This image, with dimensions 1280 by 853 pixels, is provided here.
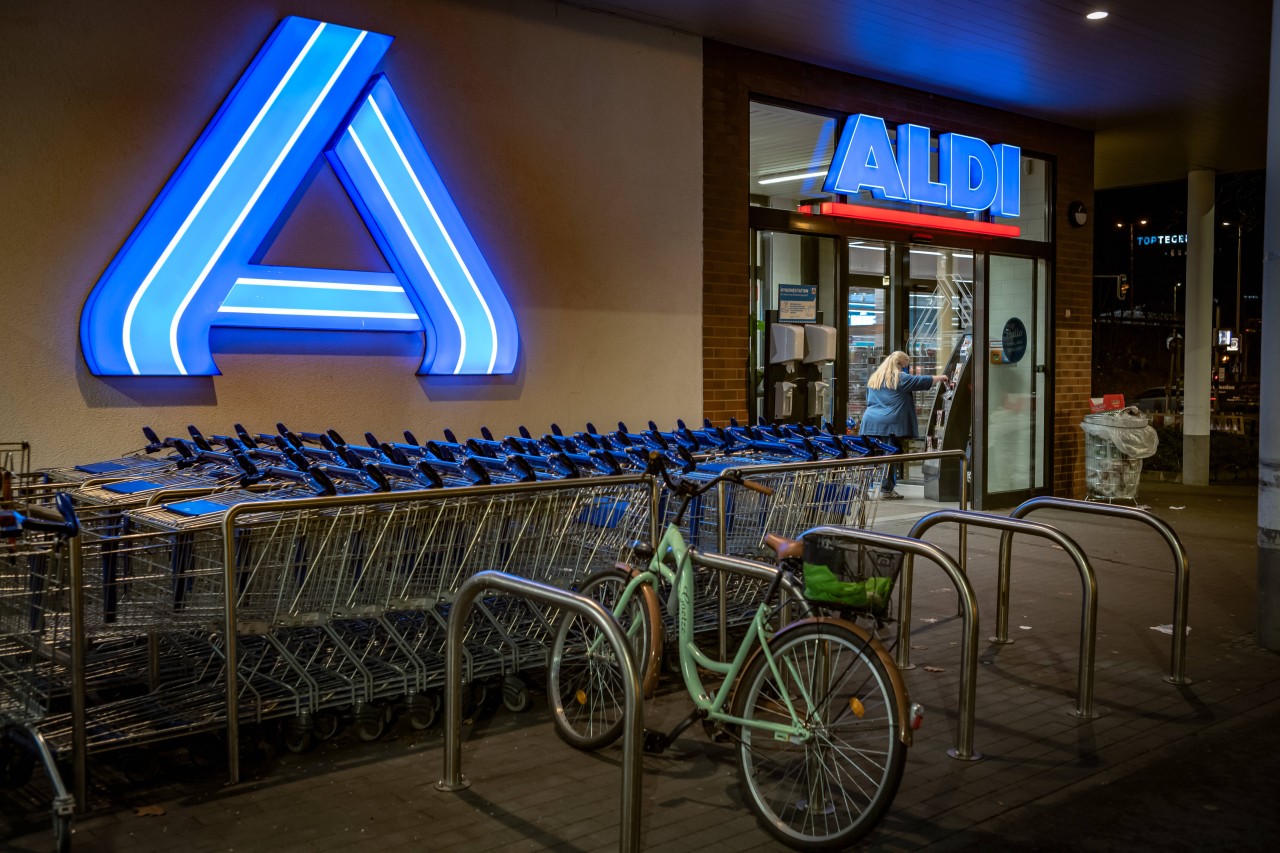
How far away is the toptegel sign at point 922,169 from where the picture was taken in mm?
9672

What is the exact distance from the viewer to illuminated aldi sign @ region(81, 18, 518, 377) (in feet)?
19.8

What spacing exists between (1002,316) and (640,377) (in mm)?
5122

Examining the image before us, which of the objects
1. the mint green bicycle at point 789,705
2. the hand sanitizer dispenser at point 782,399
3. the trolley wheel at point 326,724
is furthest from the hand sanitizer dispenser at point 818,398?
the trolley wheel at point 326,724

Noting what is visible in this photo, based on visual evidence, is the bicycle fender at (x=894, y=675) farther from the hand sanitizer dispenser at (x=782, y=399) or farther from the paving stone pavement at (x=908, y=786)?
the hand sanitizer dispenser at (x=782, y=399)

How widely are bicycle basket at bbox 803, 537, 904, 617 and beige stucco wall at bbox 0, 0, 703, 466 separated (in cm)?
419

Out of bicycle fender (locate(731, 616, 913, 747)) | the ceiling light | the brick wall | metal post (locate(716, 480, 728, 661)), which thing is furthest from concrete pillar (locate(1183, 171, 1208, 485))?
bicycle fender (locate(731, 616, 913, 747))

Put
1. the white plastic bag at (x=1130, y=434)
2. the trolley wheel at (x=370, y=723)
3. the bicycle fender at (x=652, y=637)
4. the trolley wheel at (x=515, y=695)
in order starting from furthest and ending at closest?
1. the white plastic bag at (x=1130, y=434)
2. the trolley wheel at (x=515, y=695)
3. the trolley wheel at (x=370, y=723)
4. the bicycle fender at (x=652, y=637)

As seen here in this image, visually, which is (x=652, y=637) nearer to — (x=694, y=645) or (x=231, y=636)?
(x=694, y=645)

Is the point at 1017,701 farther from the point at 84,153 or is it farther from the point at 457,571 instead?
the point at 84,153

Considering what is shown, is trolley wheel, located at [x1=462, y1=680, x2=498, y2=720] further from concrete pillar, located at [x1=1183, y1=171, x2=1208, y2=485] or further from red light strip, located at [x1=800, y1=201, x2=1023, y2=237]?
concrete pillar, located at [x1=1183, y1=171, x2=1208, y2=485]

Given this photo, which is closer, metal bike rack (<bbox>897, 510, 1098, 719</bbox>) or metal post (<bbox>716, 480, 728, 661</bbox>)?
metal bike rack (<bbox>897, 510, 1098, 719</bbox>)

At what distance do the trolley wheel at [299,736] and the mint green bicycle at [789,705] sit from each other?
99cm

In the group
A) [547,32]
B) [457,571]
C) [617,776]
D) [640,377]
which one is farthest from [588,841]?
[547,32]

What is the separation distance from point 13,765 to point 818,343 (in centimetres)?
726
